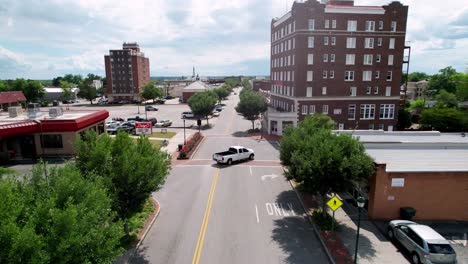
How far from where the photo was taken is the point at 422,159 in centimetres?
2033

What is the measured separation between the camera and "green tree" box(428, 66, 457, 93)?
107m

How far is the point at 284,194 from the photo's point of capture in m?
23.7

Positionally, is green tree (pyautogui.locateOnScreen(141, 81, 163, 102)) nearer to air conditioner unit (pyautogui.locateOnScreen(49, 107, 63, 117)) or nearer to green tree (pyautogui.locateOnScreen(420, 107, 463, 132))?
air conditioner unit (pyautogui.locateOnScreen(49, 107, 63, 117))

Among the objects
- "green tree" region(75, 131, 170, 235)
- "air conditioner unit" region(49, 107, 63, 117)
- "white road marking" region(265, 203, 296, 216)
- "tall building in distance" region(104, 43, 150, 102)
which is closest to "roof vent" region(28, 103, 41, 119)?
"air conditioner unit" region(49, 107, 63, 117)

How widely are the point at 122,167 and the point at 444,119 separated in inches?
2134

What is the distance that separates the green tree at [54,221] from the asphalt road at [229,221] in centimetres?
579

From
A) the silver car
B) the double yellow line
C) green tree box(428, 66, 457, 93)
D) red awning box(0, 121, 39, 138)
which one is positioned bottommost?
the double yellow line

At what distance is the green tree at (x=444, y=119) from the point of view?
48250mm

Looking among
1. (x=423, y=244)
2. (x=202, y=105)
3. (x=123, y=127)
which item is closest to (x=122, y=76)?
(x=123, y=127)

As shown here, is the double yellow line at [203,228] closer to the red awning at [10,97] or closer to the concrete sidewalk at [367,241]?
the concrete sidewalk at [367,241]

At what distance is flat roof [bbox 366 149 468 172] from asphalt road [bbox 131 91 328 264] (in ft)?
22.8

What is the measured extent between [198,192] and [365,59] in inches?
1557

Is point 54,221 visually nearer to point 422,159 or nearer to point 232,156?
point 422,159

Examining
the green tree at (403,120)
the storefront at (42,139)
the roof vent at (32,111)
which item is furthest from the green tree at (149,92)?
the green tree at (403,120)
